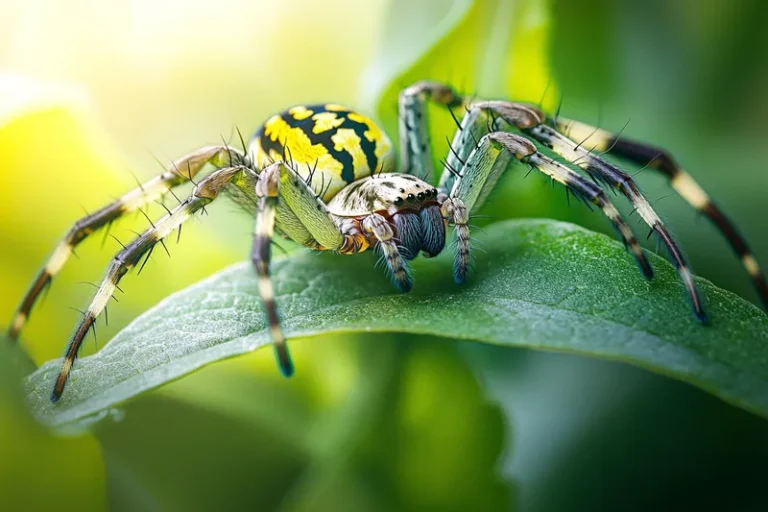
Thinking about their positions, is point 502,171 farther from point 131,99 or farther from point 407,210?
point 131,99

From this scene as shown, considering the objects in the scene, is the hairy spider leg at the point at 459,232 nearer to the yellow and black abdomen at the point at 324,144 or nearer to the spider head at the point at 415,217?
the spider head at the point at 415,217

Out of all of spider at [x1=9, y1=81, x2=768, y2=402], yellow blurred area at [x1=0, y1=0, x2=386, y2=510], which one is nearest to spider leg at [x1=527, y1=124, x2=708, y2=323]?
spider at [x1=9, y1=81, x2=768, y2=402]

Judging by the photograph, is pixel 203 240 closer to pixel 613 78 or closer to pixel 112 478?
pixel 112 478

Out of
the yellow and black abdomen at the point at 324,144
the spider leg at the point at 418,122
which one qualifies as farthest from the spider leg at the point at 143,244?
the spider leg at the point at 418,122

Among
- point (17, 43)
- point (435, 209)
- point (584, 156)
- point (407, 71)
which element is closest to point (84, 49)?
point (17, 43)

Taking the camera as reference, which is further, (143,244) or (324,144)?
(324,144)

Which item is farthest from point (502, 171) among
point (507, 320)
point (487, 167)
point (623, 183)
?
point (507, 320)

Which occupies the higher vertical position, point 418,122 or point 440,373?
point 418,122
